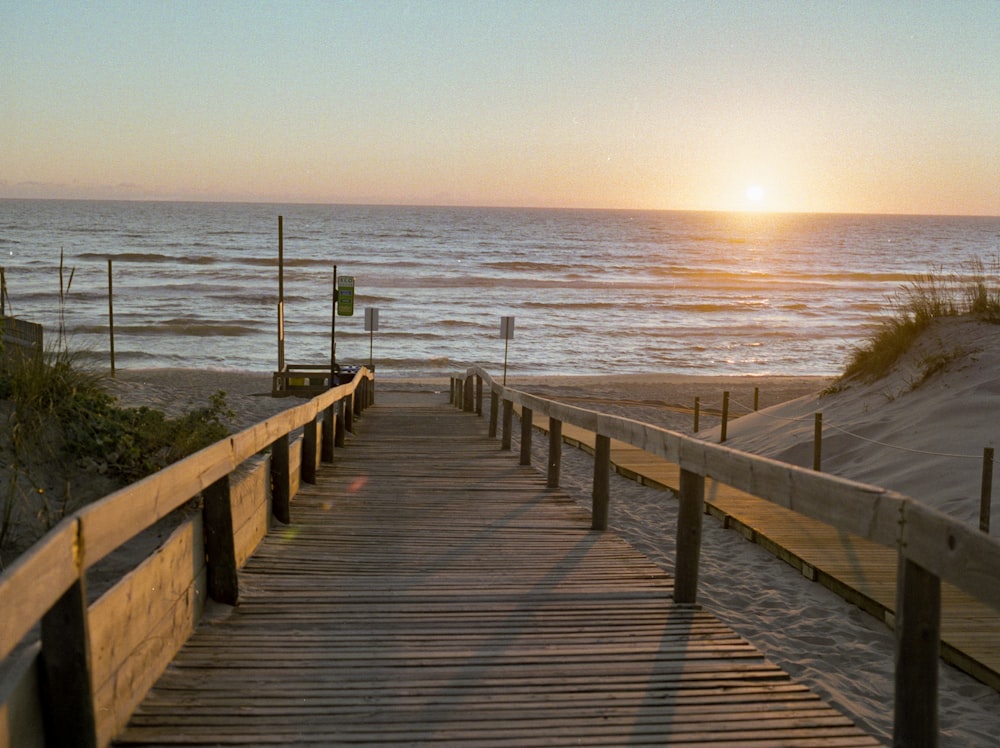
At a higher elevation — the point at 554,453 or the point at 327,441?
the point at 554,453

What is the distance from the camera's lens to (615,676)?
3.76 meters

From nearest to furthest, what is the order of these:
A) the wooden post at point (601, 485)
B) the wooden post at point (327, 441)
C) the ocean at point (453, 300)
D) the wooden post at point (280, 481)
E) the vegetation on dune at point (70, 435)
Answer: the wooden post at point (280, 481) → the wooden post at point (601, 485) → the vegetation on dune at point (70, 435) → the wooden post at point (327, 441) → the ocean at point (453, 300)

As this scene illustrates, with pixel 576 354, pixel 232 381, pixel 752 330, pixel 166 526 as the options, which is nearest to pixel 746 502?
pixel 166 526

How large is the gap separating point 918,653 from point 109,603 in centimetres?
243

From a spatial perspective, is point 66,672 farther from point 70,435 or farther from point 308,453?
point 70,435

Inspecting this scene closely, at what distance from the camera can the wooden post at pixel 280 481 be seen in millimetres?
6188

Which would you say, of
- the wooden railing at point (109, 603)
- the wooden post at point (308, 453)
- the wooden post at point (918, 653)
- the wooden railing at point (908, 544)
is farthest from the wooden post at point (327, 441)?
the wooden post at point (918, 653)

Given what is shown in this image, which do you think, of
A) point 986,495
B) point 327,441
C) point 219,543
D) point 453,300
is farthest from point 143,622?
point 453,300

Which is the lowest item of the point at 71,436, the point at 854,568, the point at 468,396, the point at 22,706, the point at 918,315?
the point at 468,396

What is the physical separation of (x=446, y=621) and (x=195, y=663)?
1165 mm

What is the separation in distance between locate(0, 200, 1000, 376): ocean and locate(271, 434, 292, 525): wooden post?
3633 millimetres

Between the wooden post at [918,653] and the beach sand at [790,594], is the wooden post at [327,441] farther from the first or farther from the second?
the wooden post at [918,653]

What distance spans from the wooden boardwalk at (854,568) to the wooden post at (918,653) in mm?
2977

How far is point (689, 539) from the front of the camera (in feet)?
16.0
